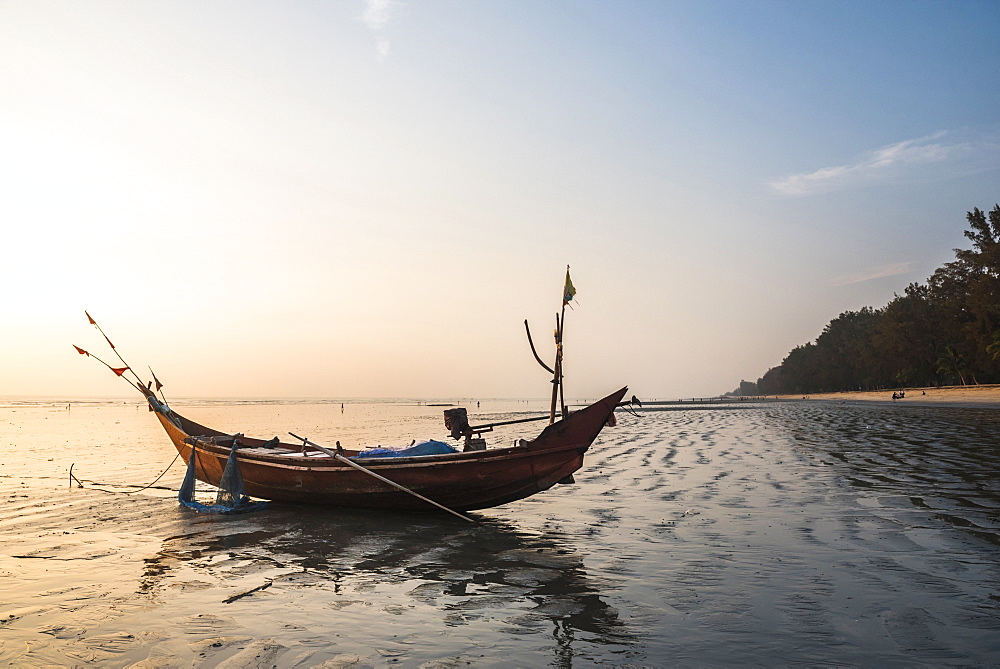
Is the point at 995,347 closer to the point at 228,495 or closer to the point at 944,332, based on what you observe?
the point at 944,332

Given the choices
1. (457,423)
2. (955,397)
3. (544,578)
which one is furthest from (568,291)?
(955,397)

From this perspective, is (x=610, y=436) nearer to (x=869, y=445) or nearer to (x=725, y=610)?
(x=869, y=445)

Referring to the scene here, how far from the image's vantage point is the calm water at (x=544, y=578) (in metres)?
5.46

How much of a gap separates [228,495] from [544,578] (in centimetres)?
895

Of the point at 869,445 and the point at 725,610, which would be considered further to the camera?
the point at 869,445

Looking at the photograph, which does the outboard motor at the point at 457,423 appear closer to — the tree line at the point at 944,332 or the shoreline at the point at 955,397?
the shoreline at the point at 955,397

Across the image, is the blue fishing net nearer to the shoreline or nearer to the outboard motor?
the outboard motor

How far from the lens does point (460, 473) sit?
1157 centimetres

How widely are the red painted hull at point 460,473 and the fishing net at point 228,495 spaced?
39.5 inches

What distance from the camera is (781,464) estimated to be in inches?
701

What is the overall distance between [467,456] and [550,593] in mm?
4645

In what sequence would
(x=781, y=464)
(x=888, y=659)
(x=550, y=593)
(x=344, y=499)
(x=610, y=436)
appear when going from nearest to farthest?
1. (x=888, y=659)
2. (x=550, y=593)
3. (x=344, y=499)
4. (x=781, y=464)
5. (x=610, y=436)

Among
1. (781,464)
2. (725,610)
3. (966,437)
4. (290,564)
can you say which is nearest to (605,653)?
(725,610)

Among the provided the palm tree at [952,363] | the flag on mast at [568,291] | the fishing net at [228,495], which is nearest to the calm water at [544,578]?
the fishing net at [228,495]
